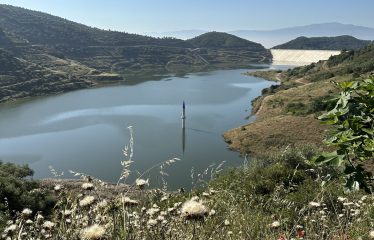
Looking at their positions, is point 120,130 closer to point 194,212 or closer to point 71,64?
point 194,212

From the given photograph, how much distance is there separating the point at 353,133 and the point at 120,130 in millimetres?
51869

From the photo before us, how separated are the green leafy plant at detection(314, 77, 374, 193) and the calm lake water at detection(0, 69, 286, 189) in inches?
726

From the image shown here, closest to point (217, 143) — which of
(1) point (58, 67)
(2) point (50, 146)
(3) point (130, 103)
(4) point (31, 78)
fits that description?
(2) point (50, 146)

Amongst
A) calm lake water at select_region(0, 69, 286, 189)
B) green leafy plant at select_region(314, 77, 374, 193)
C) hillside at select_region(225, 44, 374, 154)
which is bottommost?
calm lake water at select_region(0, 69, 286, 189)

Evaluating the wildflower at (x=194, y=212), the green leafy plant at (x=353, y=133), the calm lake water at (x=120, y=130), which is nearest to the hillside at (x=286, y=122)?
the calm lake water at (x=120, y=130)

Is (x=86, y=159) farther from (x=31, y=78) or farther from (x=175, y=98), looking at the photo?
(x=31, y=78)

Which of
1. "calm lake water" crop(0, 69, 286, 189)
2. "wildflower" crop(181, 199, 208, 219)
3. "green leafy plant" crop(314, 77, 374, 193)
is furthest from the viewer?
"calm lake water" crop(0, 69, 286, 189)

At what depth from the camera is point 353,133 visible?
3.14 metres

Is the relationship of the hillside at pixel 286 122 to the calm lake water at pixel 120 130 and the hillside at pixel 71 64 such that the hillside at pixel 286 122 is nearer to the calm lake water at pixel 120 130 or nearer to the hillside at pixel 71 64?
the calm lake water at pixel 120 130

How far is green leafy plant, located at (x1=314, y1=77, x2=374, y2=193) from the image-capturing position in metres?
2.99

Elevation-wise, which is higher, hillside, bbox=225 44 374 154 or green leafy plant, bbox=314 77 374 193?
green leafy plant, bbox=314 77 374 193

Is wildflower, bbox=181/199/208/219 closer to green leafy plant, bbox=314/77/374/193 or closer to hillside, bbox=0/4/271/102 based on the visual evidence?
green leafy plant, bbox=314/77/374/193

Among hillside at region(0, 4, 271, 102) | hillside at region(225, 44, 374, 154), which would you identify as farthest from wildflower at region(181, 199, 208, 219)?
hillside at region(0, 4, 271, 102)

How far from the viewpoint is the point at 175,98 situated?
8488 centimetres
